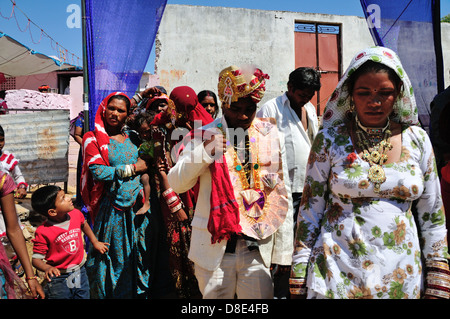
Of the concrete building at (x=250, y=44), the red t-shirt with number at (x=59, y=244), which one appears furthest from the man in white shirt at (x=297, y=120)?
the concrete building at (x=250, y=44)

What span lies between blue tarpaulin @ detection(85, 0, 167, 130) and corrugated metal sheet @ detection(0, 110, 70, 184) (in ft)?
13.6

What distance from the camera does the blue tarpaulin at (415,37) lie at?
4367 millimetres

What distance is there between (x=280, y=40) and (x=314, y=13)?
4.82 ft

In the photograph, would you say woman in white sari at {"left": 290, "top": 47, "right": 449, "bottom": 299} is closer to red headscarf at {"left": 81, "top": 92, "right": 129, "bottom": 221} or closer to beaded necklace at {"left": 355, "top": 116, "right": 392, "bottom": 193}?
beaded necklace at {"left": 355, "top": 116, "right": 392, "bottom": 193}

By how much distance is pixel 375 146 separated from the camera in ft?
6.32

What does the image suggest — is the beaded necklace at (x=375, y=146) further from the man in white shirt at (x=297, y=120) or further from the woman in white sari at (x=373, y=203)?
the man in white shirt at (x=297, y=120)

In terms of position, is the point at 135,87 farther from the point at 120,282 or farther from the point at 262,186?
the point at 262,186

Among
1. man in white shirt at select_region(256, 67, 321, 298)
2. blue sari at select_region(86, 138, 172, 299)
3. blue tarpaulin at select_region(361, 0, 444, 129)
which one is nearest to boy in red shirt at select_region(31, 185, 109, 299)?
blue sari at select_region(86, 138, 172, 299)

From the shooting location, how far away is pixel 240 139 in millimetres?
2453

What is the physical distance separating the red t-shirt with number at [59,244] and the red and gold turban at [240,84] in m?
1.74

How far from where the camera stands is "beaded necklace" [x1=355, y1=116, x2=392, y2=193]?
6.03 ft

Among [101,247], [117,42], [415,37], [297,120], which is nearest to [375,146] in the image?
[297,120]

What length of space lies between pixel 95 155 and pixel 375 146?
2364mm

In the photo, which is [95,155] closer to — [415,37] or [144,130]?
[144,130]
